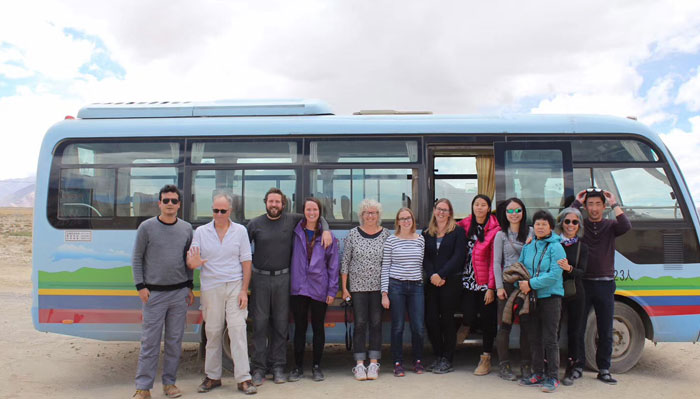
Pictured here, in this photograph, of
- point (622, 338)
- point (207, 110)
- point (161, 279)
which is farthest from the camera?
point (207, 110)

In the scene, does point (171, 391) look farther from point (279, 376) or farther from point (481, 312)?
point (481, 312)

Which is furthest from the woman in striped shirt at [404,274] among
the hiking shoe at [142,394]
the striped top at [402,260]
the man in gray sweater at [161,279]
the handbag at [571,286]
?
the hiking shoe at [142,394]

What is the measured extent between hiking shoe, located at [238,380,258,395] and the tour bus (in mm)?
1042

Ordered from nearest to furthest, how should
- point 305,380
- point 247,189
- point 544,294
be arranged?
point 544,294 → point 305,380 → point 247,189

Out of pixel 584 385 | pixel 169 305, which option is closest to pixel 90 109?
pixel 169 305

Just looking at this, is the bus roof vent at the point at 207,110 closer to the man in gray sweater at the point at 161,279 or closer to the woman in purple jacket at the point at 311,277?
the woman in purple jacket at the point at 311,277

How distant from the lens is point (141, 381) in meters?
5.63

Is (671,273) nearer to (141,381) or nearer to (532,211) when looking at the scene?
(532,211)

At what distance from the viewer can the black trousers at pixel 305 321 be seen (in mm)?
6195

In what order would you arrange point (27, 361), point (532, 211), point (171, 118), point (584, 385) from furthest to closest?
point (27, 361)
point (171, 118)
point (532, 211)
point (584, 385)

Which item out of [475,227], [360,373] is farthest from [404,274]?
[360,373]

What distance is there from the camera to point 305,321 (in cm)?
627

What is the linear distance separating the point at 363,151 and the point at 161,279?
2.84 meters

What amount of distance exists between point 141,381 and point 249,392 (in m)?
1.15
